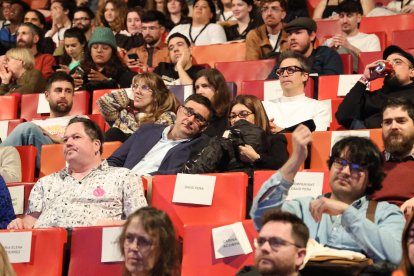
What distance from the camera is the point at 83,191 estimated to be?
526 cm

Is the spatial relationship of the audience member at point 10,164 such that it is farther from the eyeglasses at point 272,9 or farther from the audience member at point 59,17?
the audience member at point 59,17

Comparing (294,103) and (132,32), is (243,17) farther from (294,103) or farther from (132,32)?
(294,103)

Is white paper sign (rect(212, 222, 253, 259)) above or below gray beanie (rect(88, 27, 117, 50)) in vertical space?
below

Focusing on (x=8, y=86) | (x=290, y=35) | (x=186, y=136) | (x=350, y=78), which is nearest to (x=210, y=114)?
(x=186, y=136)

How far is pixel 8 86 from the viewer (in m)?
8.27

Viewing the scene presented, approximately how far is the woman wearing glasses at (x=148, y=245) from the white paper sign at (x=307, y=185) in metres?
1.02

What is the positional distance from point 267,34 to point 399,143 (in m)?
3.37

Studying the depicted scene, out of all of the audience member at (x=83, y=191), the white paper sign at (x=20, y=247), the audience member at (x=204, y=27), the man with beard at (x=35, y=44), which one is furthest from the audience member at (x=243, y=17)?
the white paper sign at (x=20, y=247)

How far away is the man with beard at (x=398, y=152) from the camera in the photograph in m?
4.84

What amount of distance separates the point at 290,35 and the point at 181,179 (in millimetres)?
2479

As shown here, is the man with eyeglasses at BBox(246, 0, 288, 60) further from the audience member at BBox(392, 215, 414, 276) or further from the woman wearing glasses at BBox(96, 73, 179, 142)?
the audience member at BBox(392, 215, 414, 276)

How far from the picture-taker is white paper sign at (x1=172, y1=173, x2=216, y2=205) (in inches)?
207

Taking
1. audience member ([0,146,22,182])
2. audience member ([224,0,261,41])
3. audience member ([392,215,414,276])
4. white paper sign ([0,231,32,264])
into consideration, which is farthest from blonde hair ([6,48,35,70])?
audience member ([392,215,414,276])

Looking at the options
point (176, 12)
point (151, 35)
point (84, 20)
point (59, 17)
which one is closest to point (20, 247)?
point (151, 35)
